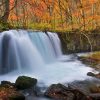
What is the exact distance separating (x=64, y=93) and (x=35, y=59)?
239 inches

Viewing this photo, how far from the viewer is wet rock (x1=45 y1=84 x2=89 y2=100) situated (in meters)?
8.31

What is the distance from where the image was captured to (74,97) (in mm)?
8359

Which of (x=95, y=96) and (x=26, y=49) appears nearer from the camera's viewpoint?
(x=95, y=96)

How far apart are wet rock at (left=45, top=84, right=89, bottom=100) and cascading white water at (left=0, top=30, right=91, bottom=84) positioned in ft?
5.86

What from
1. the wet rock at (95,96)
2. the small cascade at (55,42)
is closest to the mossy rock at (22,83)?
the wet rock at (95,96)

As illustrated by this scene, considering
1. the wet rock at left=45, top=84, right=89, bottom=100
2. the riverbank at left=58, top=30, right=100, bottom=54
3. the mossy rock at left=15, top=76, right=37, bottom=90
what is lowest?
the wet rock at left=45, top=84, right=89, bottom=100

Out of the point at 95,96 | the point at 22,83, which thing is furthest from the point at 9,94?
the point at 95,96

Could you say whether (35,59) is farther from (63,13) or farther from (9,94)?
(63,13)

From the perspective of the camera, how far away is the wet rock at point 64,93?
8.31 meters

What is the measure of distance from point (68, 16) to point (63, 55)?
21.1ft

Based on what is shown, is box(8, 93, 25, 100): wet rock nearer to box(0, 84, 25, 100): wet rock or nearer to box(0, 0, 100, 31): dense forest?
box(0, 84, 25, 100): wet rock

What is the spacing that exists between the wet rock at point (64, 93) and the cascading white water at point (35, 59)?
1787 millimetres

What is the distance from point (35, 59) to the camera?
14.8 metres

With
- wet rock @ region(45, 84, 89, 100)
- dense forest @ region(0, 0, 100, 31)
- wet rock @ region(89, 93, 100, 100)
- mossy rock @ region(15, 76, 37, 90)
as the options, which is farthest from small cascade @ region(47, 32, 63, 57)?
wet rock @ region(89, 93, 100, 100)
